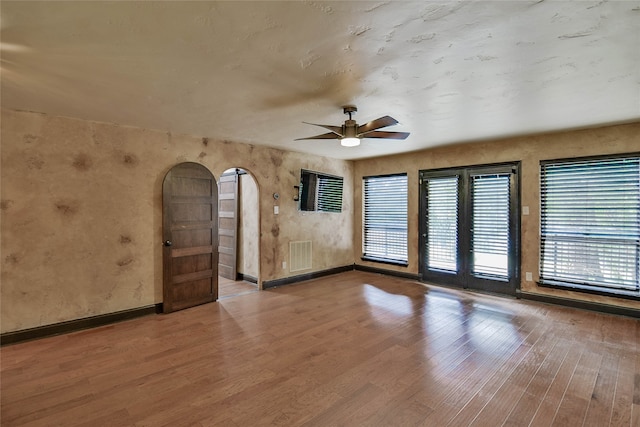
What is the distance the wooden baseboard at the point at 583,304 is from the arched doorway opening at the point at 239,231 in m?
4.34

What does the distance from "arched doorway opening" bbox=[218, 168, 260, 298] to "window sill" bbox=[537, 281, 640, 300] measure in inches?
179

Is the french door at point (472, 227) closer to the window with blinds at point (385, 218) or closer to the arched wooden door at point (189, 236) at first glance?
the window with blinds at point (385, 218)

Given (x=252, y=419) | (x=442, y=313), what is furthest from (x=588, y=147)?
(x=252, y=419)

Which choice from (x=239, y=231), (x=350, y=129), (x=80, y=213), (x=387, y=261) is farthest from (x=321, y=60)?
(x=387, y=261)

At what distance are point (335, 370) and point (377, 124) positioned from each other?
2247 millimetres

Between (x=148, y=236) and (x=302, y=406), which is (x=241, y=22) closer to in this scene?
(x=302, y=406)

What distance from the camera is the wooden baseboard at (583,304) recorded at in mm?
3782

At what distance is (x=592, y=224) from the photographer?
4.01 m

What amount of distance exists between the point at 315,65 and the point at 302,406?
2.47 meters

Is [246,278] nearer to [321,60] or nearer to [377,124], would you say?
[377,124]

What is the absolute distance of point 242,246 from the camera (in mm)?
5902

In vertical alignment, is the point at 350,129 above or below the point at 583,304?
above

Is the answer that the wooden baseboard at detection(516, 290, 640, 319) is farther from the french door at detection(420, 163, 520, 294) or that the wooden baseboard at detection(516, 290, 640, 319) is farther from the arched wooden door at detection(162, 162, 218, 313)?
the arched wooden door at detection(162, 162, 218, 313)

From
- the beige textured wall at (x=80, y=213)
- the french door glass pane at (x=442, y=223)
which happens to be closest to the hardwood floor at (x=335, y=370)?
the beige textured wall at (x=80, y=213)
